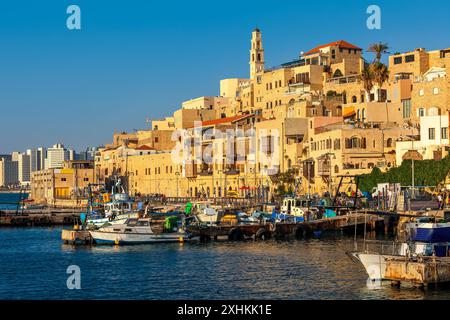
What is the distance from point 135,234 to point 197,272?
16685 mm

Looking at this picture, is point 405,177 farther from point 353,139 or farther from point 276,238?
point 276,238

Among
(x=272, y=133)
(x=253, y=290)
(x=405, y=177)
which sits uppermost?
(x=272, y=133)

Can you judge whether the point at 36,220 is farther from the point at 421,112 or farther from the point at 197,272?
the point at 197,272

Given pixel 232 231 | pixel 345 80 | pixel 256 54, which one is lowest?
pixel 232 231

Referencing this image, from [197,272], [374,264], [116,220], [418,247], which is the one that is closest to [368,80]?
[116,220]

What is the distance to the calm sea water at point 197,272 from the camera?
110 ft

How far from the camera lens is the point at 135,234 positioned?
186 feet

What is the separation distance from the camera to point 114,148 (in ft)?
493

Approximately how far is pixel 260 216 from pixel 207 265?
2195 cm

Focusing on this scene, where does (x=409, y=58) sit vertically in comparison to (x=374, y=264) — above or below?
above

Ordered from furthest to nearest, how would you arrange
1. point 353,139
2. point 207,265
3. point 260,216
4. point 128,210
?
1. point 353,139
2. point 128,210
3. point 260,216
4. point 207,265

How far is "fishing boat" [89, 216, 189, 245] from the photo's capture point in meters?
56.6

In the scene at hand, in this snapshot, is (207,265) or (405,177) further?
(405,177)
